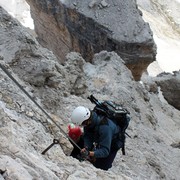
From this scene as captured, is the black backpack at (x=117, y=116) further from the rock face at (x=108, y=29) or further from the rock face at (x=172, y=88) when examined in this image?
the rock face at (x=172, y=88)

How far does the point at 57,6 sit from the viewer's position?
84.1 feet

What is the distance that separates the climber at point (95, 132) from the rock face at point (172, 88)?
18726 mm

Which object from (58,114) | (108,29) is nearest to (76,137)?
(58,114)

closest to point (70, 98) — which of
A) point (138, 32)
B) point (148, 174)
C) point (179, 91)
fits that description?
point (148, 174)

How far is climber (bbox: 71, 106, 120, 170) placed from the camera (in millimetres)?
6445

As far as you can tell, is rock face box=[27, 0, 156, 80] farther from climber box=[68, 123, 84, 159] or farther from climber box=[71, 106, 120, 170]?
climber box=[71, 106, 120, 170]

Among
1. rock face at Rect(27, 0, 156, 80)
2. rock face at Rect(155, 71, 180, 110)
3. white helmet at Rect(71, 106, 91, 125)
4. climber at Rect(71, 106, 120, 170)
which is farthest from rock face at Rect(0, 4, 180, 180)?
rock face at Rect(155, 71, 180, 110)

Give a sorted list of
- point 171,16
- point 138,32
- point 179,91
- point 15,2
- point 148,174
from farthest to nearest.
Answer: point 171,16 < point 15,2 < point 179,91 < point 138,32 < point 148,174

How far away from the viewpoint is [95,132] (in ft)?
21.7

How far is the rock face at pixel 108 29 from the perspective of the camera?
22828mm

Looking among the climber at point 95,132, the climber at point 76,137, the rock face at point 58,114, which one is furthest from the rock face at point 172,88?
the climber at point 95,132

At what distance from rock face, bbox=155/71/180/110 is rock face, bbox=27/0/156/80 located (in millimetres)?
1922

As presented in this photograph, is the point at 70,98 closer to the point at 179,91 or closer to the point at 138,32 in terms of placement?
the point at 138,32

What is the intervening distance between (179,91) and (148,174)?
50.3ft
